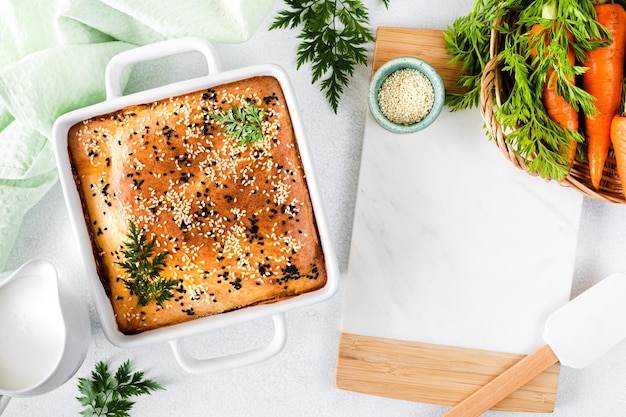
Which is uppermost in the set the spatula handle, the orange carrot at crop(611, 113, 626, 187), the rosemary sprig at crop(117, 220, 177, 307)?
the orange carrot at crop(611, 113, 626, 187)

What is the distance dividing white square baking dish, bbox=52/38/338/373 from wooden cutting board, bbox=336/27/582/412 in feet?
0.75

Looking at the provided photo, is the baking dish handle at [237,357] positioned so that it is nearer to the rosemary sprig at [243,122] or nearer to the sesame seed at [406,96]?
the rosemary sprig at [243,122]

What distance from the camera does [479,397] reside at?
4.11 feet

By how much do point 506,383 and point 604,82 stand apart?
2.07ft

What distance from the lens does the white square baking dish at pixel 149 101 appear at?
104cm

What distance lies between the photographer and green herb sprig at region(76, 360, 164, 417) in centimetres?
126

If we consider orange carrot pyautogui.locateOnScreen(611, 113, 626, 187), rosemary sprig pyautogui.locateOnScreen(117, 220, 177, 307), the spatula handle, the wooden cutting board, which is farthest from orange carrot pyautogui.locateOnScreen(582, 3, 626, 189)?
rosemary sprig pyautogui.locateOnScreen(117, 220, 177, 307)

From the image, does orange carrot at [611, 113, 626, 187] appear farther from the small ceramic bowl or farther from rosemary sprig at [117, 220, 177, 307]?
rosemary sprig at [117, 220, 177, 307]

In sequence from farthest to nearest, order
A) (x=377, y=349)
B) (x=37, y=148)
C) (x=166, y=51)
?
(x=377, y=349), (x=37, y=148), (x=166, y=51)

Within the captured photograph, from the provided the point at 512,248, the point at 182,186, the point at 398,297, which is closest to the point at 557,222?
the point at 512,248

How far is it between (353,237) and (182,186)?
0.39 metres

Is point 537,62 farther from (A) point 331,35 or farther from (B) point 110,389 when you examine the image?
(B) point 110,389

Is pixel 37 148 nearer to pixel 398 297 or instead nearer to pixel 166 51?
pixel 166 51

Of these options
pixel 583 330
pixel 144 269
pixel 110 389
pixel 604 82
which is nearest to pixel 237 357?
pixel 144 269
